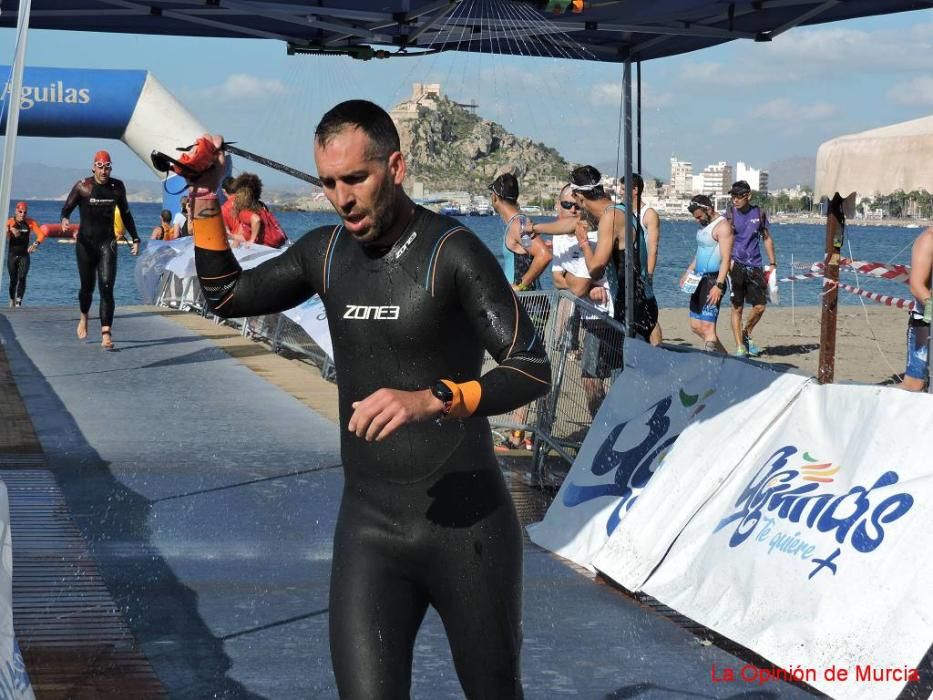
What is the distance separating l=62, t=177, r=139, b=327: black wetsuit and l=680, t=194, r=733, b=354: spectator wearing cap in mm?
6322

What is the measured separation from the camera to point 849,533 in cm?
478

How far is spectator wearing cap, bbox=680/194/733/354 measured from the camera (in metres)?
12.9

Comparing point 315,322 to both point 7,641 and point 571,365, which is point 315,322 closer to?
point 571,365

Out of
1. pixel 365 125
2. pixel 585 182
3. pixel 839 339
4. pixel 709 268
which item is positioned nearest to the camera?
pixel 365 125

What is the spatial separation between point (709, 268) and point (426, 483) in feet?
34.2

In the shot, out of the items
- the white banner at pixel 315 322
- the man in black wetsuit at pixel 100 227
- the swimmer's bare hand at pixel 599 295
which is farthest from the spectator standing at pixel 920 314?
the man in black wetsuit at pixel 100 227

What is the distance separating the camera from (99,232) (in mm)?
13688

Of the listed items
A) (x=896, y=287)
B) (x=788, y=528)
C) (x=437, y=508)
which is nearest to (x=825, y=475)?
(x=788, y=528)

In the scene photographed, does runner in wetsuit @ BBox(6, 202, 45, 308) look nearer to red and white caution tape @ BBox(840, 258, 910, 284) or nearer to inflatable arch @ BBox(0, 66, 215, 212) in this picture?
inflatable arch @ BBox(0, 66, 215, 212)

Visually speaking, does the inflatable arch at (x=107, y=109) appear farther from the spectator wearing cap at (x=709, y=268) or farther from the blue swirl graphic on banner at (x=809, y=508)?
the blue swirl graphic on banner at (x=809, y=508)

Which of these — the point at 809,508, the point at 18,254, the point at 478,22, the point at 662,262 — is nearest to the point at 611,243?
the point at 478,22

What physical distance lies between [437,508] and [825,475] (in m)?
2.48

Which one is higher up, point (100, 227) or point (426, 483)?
point (100, 227)

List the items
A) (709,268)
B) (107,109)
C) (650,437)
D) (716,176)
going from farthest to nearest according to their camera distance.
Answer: (107,109)
(709,268)
(716,176)
(650,437)
